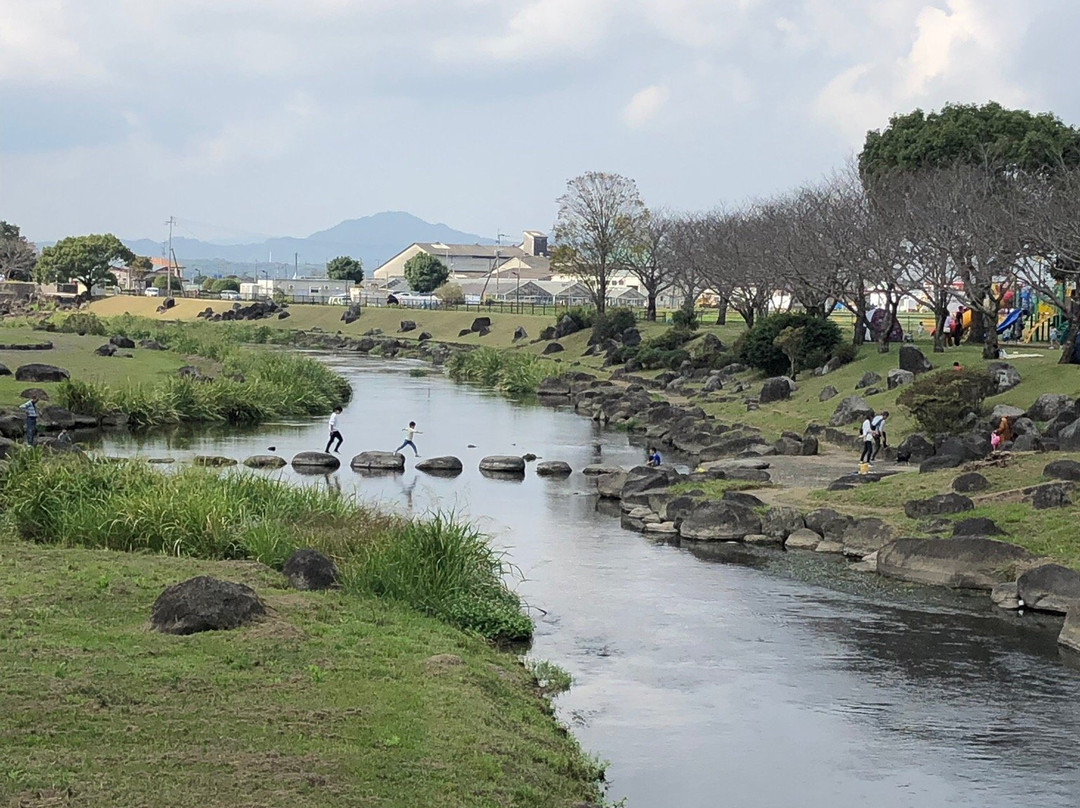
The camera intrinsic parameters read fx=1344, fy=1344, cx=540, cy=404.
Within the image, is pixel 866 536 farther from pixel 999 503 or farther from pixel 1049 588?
pixel 1049 588

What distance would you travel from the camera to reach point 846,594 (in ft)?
79.5

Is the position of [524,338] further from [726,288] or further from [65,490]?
[65,490]

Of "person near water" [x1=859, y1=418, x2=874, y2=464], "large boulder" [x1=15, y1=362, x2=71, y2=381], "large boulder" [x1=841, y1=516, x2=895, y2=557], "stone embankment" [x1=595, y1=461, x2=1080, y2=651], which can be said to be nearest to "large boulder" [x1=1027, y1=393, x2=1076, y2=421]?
"person near water" [x1=859, y1=418, x2=874, y2=464]

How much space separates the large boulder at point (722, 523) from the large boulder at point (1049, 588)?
294 inches

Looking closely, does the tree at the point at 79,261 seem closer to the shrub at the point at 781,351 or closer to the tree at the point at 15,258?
the tree at the point at 15,258

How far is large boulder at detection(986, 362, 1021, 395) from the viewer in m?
44.4

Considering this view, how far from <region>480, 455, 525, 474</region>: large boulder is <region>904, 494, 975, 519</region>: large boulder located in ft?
47.8

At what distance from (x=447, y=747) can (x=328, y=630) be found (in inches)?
172

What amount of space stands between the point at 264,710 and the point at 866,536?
705 inches

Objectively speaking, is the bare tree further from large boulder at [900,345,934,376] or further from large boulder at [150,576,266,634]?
large boulder at [150,576,266,634]

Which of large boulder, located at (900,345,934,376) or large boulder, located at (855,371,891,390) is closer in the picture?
large boulder, located at (900,345,934,376)

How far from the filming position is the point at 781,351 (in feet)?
205

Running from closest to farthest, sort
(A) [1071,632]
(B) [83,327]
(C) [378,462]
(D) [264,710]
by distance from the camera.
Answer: (D) [264,710] < (A) [1071,632] < (C) [378,462] < (B) [83,327]

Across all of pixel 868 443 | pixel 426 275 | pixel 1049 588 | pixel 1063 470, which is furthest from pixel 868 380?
pixel 426 275
